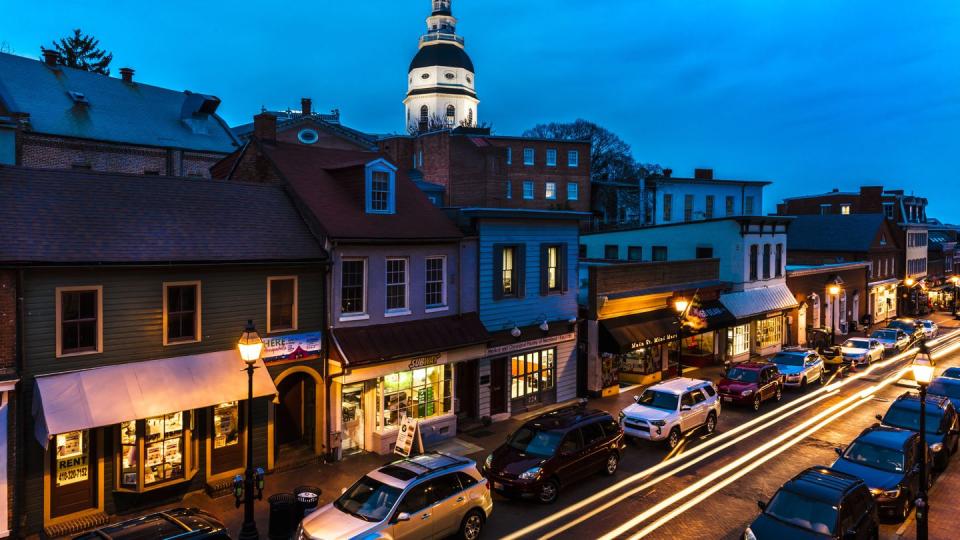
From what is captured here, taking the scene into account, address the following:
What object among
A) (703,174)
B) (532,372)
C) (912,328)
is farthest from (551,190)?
(532,372)

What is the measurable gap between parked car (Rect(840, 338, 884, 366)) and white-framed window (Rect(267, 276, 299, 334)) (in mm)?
30524

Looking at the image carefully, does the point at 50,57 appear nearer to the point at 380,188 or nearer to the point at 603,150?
the point at 380,188

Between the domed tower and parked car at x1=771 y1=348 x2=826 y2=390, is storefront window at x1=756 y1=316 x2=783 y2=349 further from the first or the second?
the domed tower

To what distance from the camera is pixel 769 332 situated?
38.6 meters

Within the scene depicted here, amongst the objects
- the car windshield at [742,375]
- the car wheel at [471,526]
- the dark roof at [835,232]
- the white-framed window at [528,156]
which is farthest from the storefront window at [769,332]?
the white-framed window at [528,156]

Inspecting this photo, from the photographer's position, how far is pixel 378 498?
1249 cm

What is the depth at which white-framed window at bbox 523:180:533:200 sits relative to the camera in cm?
6819

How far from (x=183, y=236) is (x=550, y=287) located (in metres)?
14.1

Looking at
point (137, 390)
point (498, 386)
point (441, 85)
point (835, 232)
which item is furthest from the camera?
point (441, 85)

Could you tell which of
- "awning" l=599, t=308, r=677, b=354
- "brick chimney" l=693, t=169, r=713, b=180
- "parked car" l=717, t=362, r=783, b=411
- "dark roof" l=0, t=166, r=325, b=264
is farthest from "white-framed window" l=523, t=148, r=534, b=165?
"dark roof" l=0, t=166, r=325, b=264

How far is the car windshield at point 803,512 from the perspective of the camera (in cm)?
1193

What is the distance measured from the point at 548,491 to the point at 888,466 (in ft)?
27.6

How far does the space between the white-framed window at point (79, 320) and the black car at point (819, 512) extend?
14897 mm

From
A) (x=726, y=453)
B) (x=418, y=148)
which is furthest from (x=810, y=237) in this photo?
(x=726, y=453)
